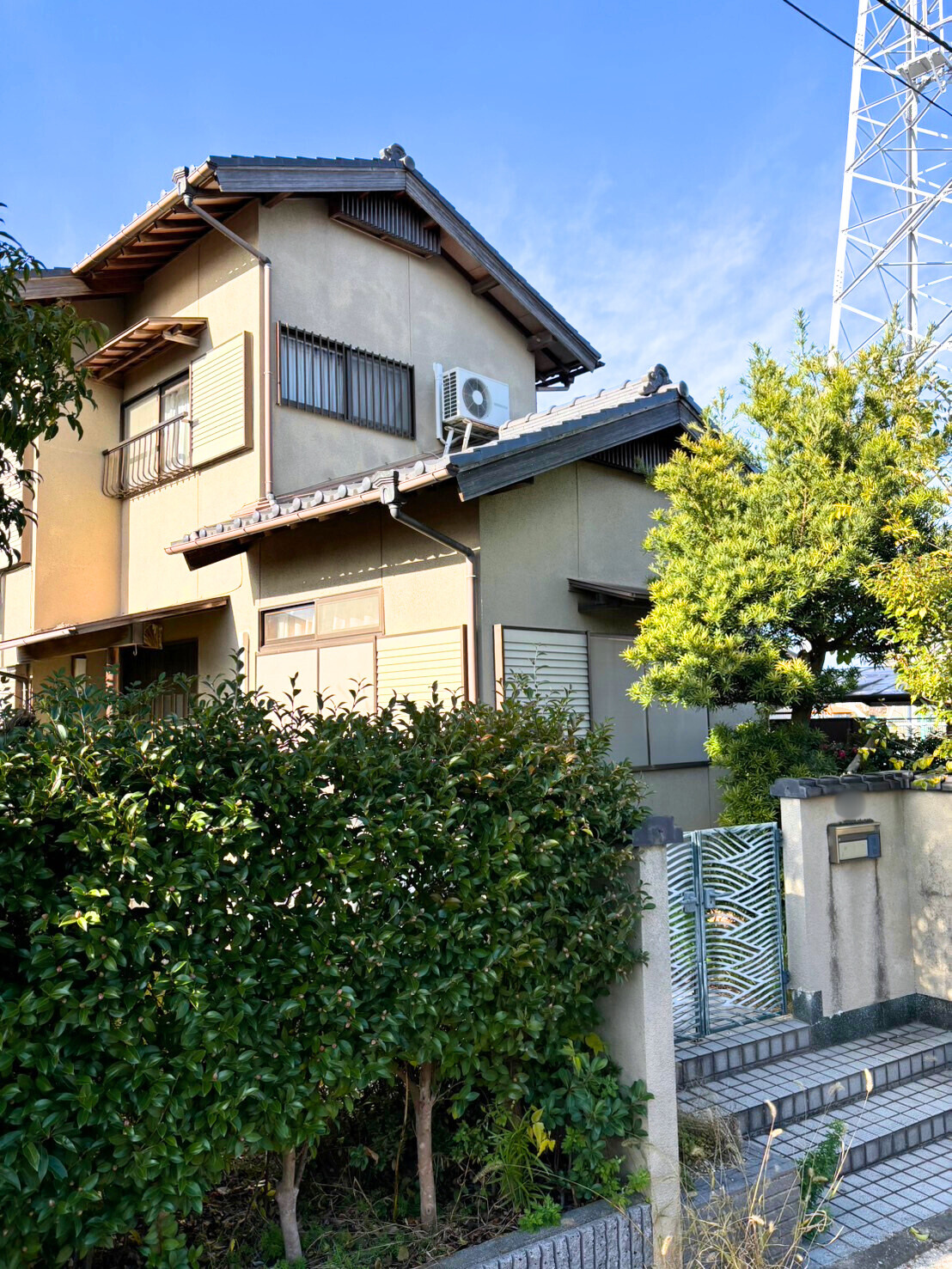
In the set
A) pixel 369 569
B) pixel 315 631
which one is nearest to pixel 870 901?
pixel 369 569

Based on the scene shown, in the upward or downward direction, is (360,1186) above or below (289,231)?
below

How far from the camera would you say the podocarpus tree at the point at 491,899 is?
329 centimetres

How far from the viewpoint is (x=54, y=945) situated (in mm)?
2586

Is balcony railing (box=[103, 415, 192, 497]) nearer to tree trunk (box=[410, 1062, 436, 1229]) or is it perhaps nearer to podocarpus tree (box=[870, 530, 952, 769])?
podocarpus tree (box=[870, 530, 952, 769])

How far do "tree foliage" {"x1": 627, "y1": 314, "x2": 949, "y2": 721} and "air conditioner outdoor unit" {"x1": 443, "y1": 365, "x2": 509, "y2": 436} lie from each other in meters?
5.57

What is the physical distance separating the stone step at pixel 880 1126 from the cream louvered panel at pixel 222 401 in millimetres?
9661

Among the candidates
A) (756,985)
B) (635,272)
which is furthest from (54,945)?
(635,272)

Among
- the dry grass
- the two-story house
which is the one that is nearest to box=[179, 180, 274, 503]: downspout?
the two-story house

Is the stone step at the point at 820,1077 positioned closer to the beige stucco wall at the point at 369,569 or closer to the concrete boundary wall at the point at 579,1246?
the concrete boundary wall at the point at 579,1246

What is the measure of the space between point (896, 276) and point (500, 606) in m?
22.6

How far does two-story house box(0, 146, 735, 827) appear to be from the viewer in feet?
30.4

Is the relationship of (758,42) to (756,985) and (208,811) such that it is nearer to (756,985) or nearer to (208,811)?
(756,985)

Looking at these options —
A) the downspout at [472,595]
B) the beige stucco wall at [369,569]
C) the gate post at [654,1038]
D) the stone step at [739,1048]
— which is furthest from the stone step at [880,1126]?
the beige stucco wall at [369,569]

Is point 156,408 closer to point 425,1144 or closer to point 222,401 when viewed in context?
point 222,401
